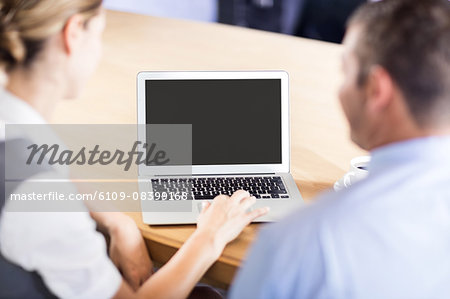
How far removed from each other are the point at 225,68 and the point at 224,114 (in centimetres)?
65

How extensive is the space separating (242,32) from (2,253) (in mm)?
1523

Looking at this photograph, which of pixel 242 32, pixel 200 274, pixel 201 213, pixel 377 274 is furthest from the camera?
pixel 242 32

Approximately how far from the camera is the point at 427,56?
3.13ft

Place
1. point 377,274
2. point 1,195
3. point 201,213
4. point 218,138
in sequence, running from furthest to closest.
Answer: point 218,138, point 201,213, point 1,195, point 377,274

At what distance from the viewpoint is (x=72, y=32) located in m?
1.25

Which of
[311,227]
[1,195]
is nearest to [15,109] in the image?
[1,195]

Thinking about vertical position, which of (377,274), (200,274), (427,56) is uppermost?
(427,56)

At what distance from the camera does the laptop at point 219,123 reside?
1.57 meters

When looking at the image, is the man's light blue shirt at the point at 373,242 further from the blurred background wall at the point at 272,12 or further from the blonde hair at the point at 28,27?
the blurred background wall at the point at 272,12

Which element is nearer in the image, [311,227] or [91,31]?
[311,227]

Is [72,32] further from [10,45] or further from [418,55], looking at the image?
[418,55]

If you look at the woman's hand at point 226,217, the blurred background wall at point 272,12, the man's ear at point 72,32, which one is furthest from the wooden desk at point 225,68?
the blurred background wall at point 272,12

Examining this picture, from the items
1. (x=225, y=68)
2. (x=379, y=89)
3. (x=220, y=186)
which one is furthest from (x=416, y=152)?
(x=225, y=68)

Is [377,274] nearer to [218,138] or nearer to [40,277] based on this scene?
[40,277]
